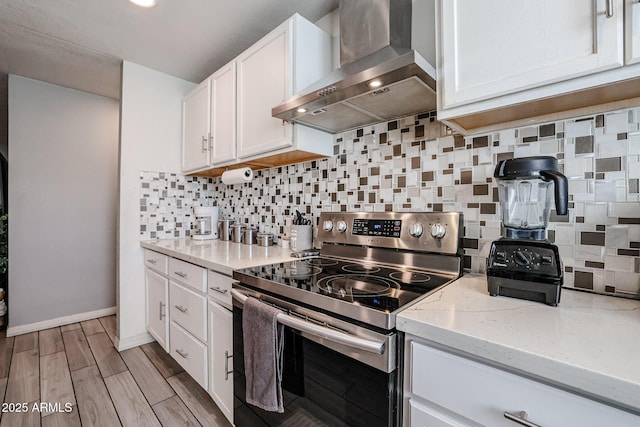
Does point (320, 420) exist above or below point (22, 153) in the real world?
below

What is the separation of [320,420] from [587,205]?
114 cm

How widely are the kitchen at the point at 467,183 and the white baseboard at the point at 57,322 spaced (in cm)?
108

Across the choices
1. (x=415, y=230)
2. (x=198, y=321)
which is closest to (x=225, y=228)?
(x=198, y=321)

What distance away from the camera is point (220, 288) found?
1.46 metres

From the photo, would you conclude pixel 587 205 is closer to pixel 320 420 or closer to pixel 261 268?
pixel 320 420

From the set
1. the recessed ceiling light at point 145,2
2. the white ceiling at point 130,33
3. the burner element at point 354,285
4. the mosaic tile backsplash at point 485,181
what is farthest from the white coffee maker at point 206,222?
the burner element at point 354,285

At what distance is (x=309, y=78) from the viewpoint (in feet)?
5.31

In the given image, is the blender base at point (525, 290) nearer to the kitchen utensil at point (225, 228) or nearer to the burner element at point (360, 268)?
the burner element at point (360, 268)

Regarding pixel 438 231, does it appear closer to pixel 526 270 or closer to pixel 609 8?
pixel 526 270

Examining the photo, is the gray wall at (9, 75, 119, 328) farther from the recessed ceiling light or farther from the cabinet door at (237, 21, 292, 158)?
the cabinet door at (237, 21, 292, 158)

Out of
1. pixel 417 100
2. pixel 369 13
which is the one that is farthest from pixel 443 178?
pixel 369 13

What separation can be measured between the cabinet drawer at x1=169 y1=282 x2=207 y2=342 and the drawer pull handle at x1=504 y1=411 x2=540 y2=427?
1.42 m

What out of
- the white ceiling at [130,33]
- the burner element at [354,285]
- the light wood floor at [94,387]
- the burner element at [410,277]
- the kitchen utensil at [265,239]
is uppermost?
the white ceiling at [130,33]

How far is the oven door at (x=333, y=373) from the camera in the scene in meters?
0.77
